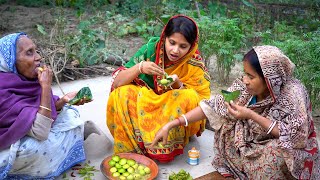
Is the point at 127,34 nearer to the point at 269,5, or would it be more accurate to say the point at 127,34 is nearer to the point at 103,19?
the point at 103,19

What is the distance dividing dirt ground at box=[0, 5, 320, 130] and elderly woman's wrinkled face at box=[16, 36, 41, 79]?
96.7 inches

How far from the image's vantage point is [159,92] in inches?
133

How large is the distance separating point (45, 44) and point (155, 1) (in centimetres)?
383

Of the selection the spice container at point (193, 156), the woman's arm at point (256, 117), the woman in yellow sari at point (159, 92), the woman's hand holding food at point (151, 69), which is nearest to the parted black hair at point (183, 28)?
the woman in yellow sari at point (159, 92)

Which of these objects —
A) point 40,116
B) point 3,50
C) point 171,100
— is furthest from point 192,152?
point 3,50

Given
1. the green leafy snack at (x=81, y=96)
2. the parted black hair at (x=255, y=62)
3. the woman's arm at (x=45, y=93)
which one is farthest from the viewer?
the green leafy snack at (x=81, y=96)

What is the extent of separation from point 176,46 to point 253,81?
0.75m

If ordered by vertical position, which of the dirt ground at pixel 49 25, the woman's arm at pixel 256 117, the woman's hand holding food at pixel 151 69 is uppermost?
the woman's hand holding food at pixel 151 69

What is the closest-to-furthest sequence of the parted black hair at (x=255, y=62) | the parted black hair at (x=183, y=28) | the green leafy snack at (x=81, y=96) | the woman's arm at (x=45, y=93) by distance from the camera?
the parted black hair at (x=255, y=62) → the woman's arm at (x=45, y=93) → the green leafy snack at (x=81, y=96) → the parted black hair at (x=183, y=28)

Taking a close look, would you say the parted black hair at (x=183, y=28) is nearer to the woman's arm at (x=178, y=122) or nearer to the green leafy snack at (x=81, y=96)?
the woman's arm at (x=178, y=122)

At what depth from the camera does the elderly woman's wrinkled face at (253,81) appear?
2672mm

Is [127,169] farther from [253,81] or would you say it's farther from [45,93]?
[253,81]

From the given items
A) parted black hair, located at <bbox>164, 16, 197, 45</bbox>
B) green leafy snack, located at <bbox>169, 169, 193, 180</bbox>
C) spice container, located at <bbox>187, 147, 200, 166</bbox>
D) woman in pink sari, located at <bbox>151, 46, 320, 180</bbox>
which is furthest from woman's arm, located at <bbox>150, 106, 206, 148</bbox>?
parted black hair, located at <bbox>164, 16, 197, 45</bbox>

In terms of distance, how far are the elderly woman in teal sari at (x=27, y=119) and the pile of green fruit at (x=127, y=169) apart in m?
0.39
